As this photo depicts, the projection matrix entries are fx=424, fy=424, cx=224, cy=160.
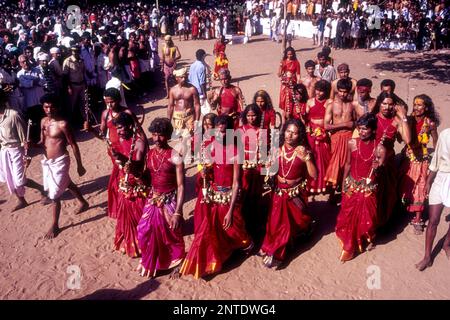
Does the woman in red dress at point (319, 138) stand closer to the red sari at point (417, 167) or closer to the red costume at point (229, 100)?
the red sari at point (417, 167)

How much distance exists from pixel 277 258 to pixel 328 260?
2.25 ft

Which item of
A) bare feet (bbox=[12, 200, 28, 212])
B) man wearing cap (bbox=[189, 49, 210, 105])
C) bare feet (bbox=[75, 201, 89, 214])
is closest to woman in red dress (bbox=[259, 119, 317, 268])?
bare feet (bbox=[75, 201, 89, 214])

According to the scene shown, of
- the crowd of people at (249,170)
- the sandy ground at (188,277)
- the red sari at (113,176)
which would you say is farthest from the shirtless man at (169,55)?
the red sari at (113,176)

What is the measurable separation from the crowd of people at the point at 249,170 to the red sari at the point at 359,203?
0.04 ft

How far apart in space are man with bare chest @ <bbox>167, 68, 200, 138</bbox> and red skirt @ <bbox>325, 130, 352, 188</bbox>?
96.1 inches

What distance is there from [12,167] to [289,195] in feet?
14.4

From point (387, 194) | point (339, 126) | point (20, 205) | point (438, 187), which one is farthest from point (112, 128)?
point (438, 187)

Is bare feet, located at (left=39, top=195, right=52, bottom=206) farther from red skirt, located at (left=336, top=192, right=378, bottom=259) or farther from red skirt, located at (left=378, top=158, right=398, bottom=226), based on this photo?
red skirt, located at (left=378, top=158, right=398, bottom=226)

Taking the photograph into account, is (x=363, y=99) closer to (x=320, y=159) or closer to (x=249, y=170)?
(x=320, y=159)

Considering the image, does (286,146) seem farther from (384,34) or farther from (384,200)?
(384,34)

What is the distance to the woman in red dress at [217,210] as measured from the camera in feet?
16.2

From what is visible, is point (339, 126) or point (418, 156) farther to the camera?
point (339, 126)

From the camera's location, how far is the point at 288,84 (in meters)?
7.73

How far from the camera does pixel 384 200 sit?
578cm
